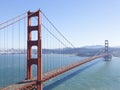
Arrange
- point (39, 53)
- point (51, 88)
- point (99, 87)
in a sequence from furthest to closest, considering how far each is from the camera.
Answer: point (99, 87)
point (51, 88)
point (39, 53)

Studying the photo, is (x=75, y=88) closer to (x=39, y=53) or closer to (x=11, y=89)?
(x=39, y=53)

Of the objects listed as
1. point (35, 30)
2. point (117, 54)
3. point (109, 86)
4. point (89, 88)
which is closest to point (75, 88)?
point (89, 88)

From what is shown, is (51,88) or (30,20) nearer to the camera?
(30,20)

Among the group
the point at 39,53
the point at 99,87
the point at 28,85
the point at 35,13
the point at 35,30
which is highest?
the point at 35,13

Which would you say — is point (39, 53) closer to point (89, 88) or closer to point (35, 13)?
point (35, 13)

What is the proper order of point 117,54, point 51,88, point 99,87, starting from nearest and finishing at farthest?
point 51,88
point 99,87
point 117,54

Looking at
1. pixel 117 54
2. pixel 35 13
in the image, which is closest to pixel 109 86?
pixel 35 13

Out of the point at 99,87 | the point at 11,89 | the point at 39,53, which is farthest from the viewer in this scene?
the point at 99,87

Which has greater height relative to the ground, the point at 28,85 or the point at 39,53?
the point at 39,53

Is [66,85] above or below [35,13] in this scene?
below
